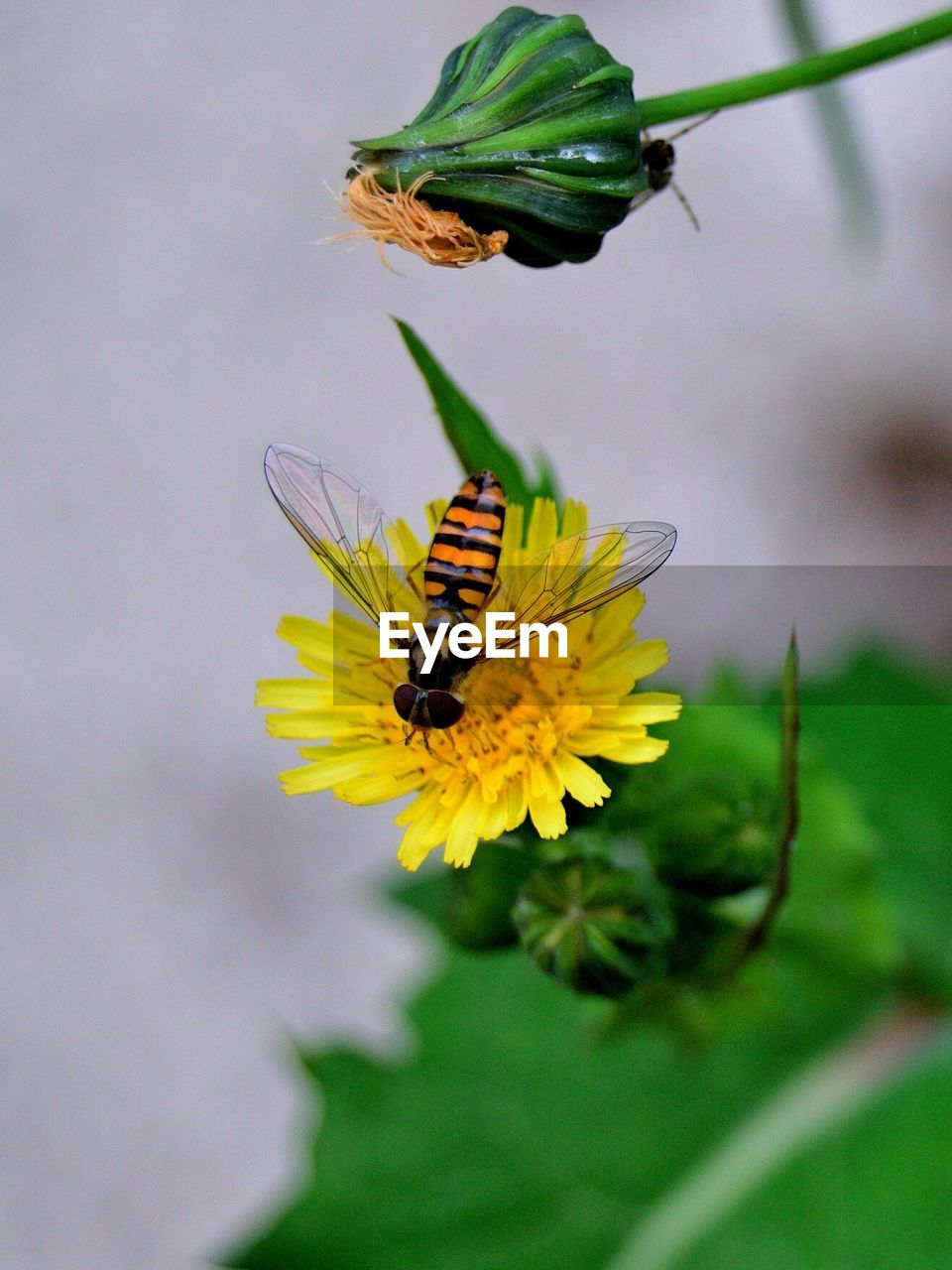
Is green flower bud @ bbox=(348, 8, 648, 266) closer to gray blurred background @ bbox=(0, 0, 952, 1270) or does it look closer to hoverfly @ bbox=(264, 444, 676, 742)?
hoverfly @ bbox=(264, 444, 676, 742)

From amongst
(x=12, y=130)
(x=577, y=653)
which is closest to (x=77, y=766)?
(x=12, y=130)

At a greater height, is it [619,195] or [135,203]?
[135,203]

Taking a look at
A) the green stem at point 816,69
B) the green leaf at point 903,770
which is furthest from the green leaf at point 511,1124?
the green stem at point 816,69

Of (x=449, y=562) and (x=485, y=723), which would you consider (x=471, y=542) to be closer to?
(x=449, y=562)

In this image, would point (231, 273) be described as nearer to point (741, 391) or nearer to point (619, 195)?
point (741, 391)

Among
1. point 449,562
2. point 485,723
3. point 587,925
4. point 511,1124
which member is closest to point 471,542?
point 449,562
